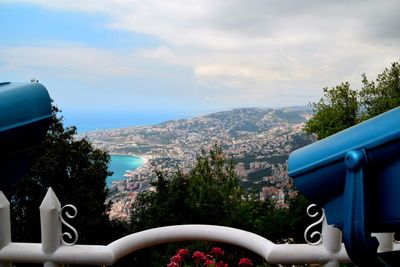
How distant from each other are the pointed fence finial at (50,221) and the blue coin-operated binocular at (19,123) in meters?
0.99

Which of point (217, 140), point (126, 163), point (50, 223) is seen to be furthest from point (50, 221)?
point (126, 163)

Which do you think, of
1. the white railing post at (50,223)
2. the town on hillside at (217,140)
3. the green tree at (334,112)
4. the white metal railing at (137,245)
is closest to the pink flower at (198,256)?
the white metal railing at (137,245)

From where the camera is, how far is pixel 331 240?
232 centimetres

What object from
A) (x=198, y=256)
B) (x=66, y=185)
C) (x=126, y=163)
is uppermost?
(x=126, y=163)

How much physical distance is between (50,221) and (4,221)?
0.85 feet

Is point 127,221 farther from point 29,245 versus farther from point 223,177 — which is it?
point 29,245

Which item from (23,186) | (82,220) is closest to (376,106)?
(82,220)

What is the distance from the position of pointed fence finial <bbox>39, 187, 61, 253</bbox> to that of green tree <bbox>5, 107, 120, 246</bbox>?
1385 cm

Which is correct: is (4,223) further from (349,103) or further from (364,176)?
(349,103)

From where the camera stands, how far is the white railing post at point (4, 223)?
2391 mm

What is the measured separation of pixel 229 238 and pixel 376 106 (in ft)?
72.8

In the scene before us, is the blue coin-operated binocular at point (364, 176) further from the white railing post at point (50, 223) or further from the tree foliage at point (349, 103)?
the tree foliage at point (349, 103)

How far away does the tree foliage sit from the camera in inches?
923

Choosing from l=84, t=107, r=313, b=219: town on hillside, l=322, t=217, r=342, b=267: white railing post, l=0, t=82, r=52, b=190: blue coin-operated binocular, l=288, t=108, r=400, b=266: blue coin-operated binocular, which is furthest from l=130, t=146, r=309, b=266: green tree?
l=288, t=108, r=400, b=266: blue coin-operated binocular
